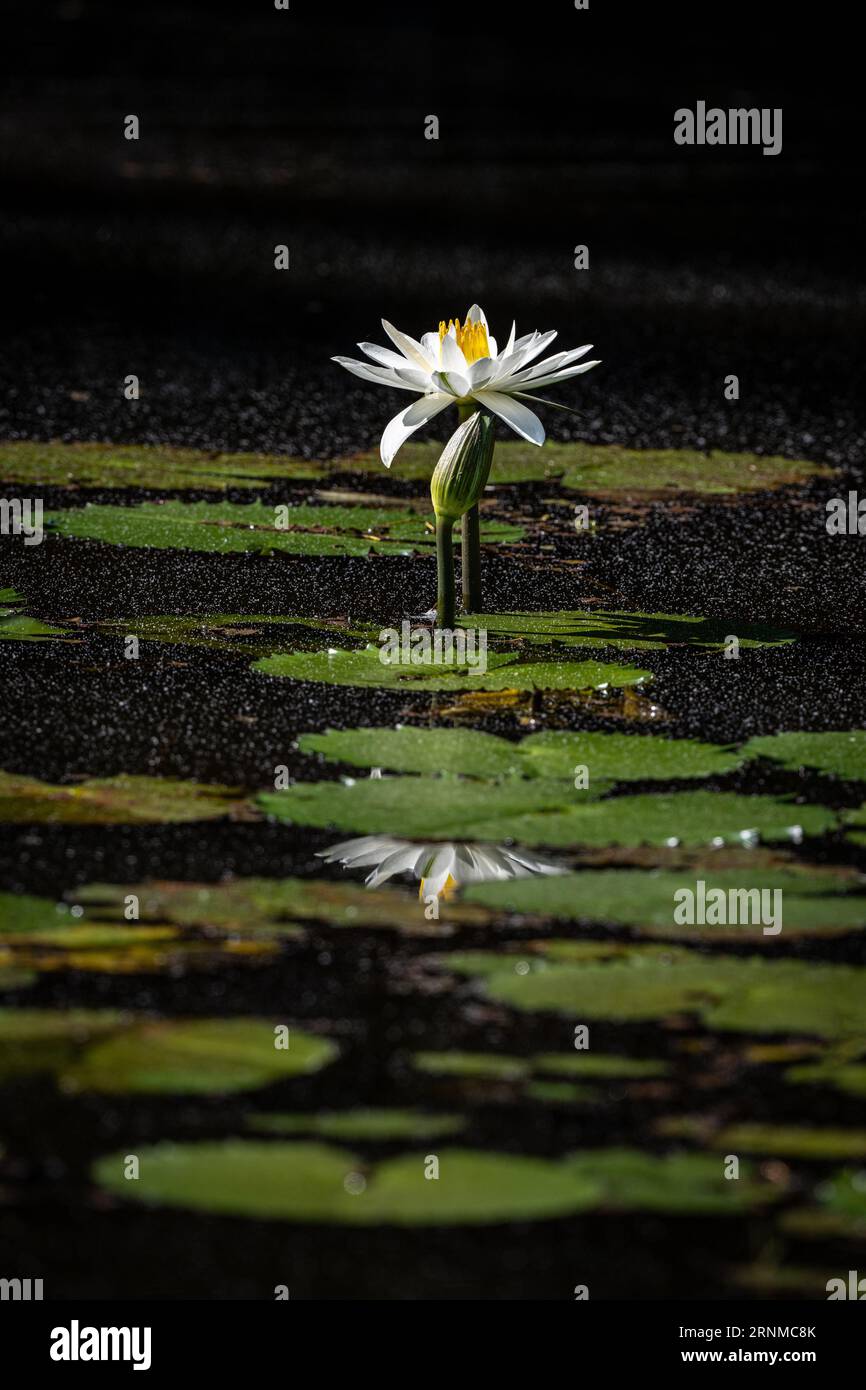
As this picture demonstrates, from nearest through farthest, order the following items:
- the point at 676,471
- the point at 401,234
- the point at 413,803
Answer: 1. the point at 413,803
2. the point at 676,471
3. the point at 401,234

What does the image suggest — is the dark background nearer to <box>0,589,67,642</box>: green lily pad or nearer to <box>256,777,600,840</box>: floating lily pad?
<box>0,589,67,642</box>: green lily pad

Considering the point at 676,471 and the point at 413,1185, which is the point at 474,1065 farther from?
the point at 676,471

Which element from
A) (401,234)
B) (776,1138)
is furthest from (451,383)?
(401,234)

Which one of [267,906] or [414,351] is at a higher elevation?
[414,351]

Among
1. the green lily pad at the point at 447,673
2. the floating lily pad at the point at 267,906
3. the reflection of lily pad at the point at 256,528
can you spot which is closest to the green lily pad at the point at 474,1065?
the floating lily pad at the point at 267,906

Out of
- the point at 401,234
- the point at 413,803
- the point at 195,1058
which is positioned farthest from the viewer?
the point at 401,234

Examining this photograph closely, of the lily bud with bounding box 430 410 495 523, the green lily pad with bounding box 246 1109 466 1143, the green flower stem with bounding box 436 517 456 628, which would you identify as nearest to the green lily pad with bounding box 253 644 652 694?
the green flower stem with bounding box 436 517 456 628

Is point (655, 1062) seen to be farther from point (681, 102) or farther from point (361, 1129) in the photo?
point (681, 102)

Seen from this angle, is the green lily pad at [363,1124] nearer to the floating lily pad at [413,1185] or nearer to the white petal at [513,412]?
the floating lily pad at [413,1185]
